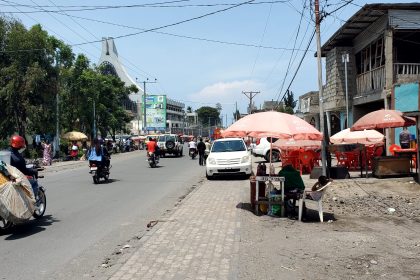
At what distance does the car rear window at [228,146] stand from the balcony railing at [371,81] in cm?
795

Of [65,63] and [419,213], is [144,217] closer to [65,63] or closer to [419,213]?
[419,213]

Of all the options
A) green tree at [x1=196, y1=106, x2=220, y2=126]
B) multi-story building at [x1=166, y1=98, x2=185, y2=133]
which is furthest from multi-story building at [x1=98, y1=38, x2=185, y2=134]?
green tree at [x1=196, y1=106, x2=220, y2=126]

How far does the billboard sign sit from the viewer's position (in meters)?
87.9

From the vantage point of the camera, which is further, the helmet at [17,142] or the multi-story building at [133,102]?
the multi-story building at [133,102]

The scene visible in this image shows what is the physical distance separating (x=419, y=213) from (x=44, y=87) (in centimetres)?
2975

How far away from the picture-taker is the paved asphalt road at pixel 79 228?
613 cm

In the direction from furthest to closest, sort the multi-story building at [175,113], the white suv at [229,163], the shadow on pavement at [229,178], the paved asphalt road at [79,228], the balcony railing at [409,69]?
the multi-story building at [175,113], the balcony railing at [409,69], the shadow on pavement at [229,178], the white suv at [229,163], the paved asphalt road at [79,228]

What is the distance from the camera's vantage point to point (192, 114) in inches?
6599

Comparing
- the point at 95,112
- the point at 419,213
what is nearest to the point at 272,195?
the point at 419,213

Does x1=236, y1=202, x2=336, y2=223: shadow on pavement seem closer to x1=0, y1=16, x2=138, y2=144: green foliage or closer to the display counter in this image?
the display counter

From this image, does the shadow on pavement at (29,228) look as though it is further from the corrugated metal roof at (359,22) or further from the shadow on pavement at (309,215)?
the corrugated metal roof at (359,22)

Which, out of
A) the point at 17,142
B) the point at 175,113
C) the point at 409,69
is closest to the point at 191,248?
the point at 17,142

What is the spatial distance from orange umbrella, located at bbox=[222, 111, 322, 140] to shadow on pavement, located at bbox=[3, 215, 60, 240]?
13.5ft

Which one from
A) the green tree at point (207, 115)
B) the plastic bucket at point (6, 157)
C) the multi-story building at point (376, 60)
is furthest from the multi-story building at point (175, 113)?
the plastic bucket at point (6, 157)
